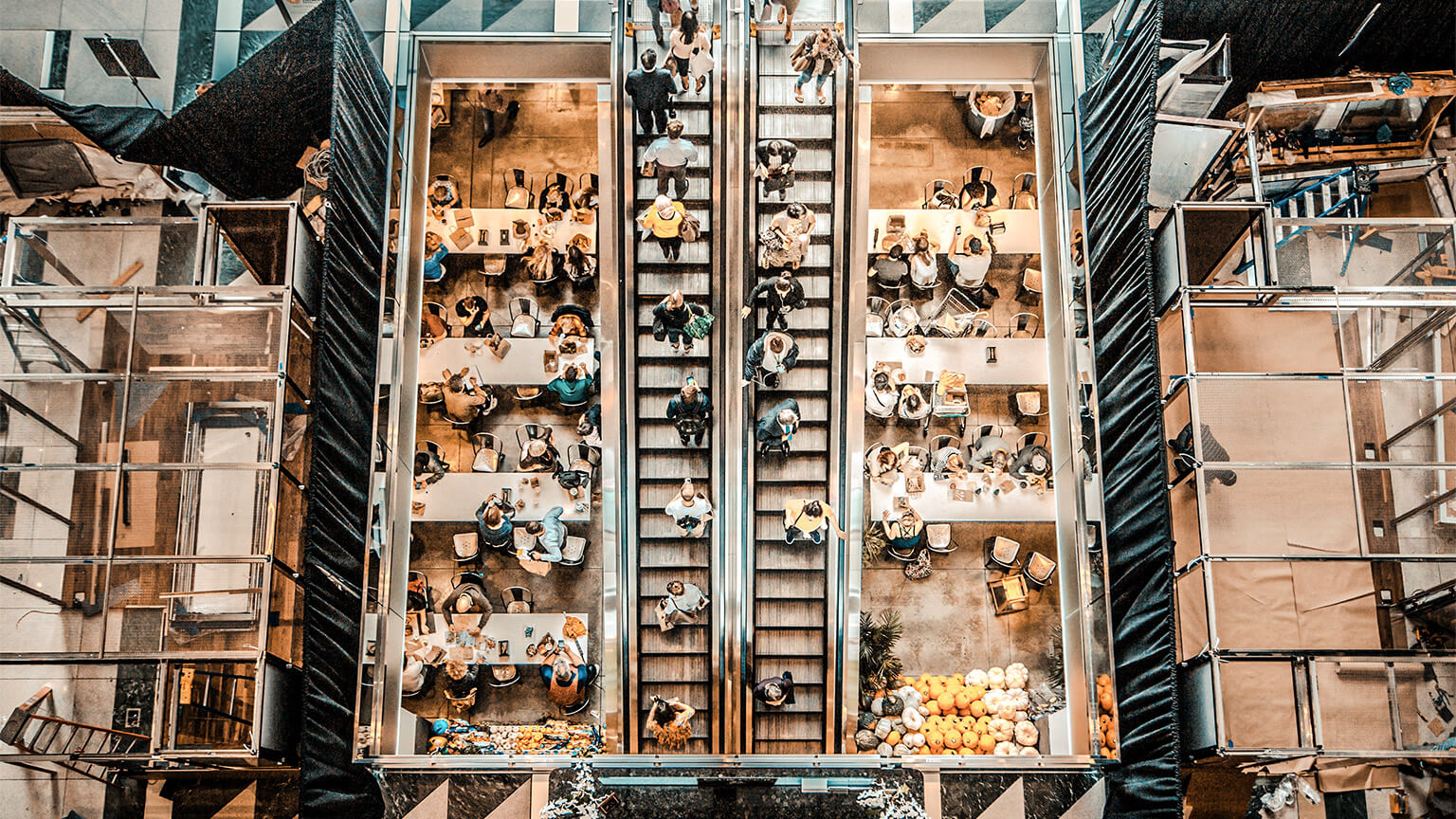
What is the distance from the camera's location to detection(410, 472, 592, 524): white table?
40.7ft

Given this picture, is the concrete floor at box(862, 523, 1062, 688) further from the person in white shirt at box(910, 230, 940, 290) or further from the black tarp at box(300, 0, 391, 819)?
the black tarp at box(300, 0, 391, 819)

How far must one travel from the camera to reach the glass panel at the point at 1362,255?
10758mm

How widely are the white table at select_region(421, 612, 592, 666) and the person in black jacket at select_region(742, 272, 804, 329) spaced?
4358 mm

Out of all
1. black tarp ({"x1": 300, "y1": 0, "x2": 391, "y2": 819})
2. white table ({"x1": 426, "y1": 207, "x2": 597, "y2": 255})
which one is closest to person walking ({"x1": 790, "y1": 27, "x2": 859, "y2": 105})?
white table ({"x1": 426, "y1": 207, "x2": 597, "y2": 255})

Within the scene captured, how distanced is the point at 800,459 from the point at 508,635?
13.3ft

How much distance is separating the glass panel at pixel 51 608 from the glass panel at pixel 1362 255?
1209 cm

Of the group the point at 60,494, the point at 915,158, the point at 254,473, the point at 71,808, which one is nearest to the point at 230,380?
the point at 254,473

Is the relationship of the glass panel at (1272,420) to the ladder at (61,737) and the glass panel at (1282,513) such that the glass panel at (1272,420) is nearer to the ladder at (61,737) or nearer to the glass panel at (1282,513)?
the glass panel at (1282,513)

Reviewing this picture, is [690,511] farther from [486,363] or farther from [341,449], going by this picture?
[341,449]

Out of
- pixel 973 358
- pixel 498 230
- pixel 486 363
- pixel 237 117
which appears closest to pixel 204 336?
pixel 237 117

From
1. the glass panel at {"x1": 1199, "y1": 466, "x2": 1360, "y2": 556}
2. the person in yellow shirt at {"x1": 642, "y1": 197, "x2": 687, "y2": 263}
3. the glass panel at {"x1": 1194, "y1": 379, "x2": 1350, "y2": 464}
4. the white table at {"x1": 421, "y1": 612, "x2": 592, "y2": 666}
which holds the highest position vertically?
the person in yellow shirt at {"x1": 642, "y1": 197, "x2": 687, "y2": 263}

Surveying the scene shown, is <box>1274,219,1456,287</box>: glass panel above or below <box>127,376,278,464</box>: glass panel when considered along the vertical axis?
above

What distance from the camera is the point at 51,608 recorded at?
9.76m

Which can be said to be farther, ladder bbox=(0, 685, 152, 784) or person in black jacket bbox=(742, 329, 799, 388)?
person in black jacket bbox=(742, 329, 799, 388)
